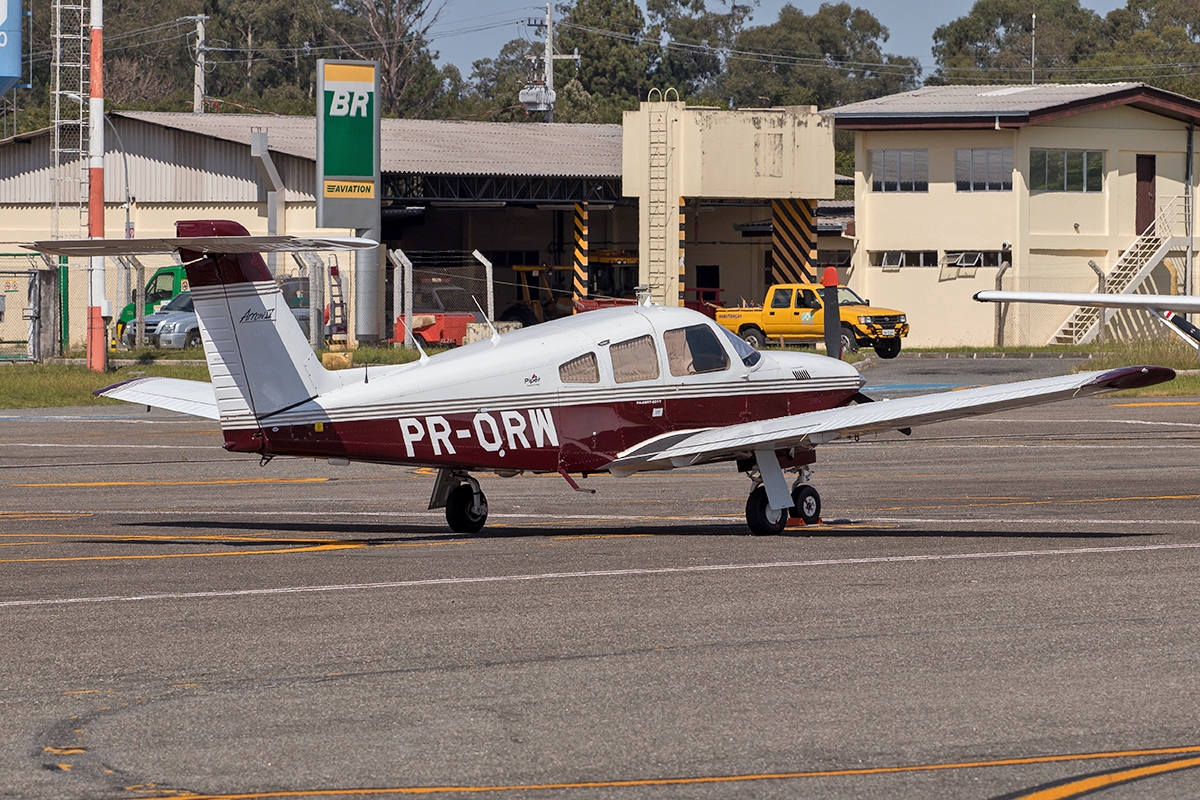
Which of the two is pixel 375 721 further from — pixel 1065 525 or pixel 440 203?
pixel 440 203

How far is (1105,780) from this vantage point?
727 centimetres

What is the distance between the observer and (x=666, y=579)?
12781mm

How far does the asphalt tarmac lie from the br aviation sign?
26.4 metres

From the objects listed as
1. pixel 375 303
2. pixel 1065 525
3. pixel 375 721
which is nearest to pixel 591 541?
pixel 1065 525

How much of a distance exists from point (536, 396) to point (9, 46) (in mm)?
33524

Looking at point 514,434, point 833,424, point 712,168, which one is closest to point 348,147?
point 712,168

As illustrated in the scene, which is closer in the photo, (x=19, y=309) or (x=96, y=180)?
(x=96, y=180)

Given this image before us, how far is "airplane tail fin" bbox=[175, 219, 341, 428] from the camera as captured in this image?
13.9 meters

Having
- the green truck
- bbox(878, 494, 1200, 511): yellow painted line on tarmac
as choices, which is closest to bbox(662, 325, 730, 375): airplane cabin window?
bbox(878, 494, 1200, 511): yellow painted line on tarmac

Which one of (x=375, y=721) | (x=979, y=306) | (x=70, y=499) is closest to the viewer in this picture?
(x=375, y=721)

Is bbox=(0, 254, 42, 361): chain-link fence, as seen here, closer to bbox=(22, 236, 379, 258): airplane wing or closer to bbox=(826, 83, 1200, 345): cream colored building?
bbox=(22, 236, 379, 258): airplane wing

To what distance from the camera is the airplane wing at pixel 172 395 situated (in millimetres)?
15742

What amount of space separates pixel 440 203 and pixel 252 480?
117 feet

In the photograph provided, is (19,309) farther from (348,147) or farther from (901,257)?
(901,257)
